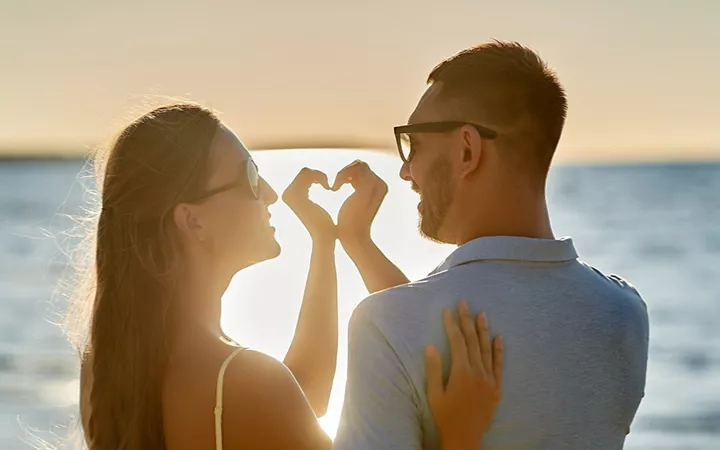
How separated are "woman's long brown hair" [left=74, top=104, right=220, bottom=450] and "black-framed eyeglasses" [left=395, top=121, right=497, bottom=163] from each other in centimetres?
57

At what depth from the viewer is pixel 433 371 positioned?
224 centimetres

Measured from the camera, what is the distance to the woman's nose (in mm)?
3105

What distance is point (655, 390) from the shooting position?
1290 cm

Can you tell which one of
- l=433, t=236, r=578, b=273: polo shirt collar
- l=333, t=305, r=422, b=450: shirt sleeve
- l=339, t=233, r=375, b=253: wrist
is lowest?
l=333, t=305, r=422, b=450: shirt sleeve

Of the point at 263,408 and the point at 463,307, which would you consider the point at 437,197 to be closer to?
the point at 463,307

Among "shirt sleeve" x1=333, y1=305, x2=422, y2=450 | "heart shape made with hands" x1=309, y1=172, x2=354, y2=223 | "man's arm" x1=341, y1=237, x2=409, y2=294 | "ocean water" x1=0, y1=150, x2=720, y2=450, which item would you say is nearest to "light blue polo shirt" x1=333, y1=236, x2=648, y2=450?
"shirt sleeve" x1=333, y1=305, x2=422, y2=450

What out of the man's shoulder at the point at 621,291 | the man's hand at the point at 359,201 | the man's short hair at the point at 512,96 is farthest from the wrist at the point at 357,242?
the man's shoulder at the point at 621,291

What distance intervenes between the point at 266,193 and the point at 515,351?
109 centimetres

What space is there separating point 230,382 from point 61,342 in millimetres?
12607

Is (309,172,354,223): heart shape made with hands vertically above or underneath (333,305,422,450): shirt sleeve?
above

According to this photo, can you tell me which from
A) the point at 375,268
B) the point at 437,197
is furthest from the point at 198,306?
the point at 437,197

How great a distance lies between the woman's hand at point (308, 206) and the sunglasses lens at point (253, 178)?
322mm

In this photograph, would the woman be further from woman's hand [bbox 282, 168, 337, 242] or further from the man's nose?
the man's nose

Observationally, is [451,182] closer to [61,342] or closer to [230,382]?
[230,382]
